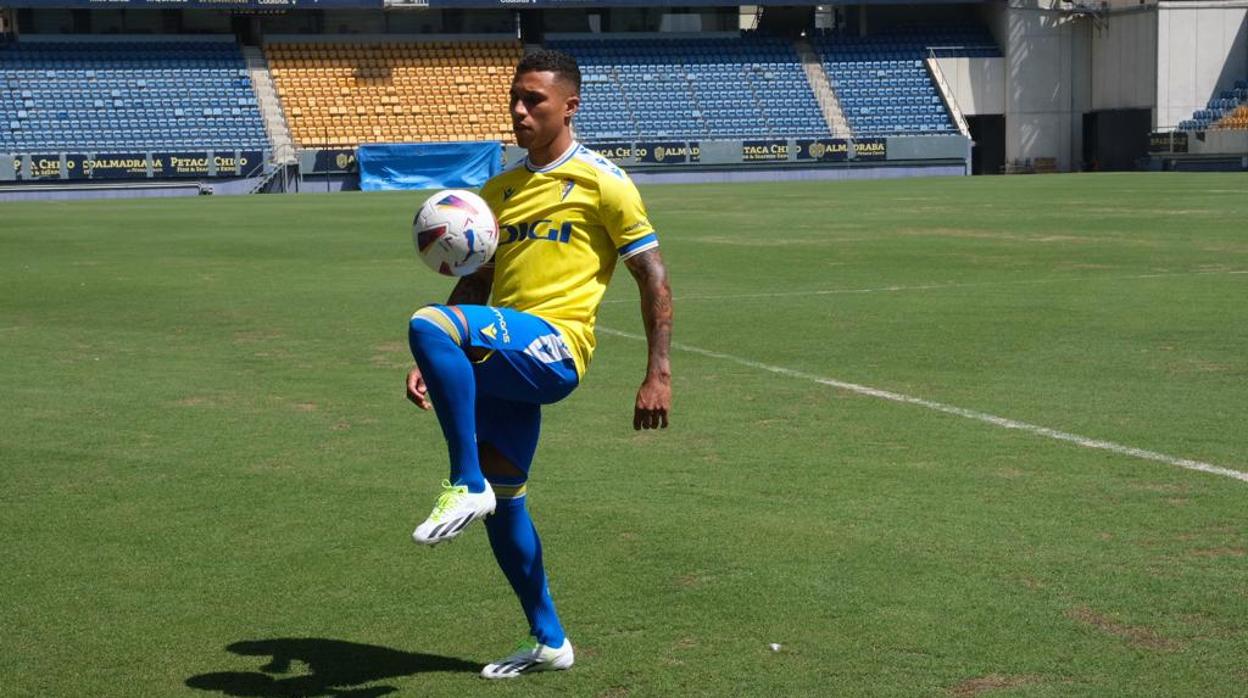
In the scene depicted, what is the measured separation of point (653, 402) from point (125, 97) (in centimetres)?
5398

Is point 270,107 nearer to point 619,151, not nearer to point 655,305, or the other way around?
point 619,151

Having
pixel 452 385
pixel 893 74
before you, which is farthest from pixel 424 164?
pixel 452 385

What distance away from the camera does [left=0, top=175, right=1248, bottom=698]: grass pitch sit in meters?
5.20

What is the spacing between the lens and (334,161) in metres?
52.1

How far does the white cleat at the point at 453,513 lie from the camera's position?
4535mm

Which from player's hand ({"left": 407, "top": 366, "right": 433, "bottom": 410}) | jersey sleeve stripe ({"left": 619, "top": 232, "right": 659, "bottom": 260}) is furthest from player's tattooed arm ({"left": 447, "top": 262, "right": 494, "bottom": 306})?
jersey sleeve stripe ({"left": 619, "top": 232, "right": 659, "bottom": 260})

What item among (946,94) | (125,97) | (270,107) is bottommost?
(946,94)

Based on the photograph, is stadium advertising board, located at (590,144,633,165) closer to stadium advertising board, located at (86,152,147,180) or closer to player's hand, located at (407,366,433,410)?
stadium advertising board, located at (86,152,147,180)

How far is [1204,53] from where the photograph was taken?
59938mm

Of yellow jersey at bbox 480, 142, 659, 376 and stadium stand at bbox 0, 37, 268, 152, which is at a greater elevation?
stadium stand at bbox 0, 37, 268, 152

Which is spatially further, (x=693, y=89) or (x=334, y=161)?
(x=693, y=89)

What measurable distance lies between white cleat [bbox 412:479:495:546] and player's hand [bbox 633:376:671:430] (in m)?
0.67

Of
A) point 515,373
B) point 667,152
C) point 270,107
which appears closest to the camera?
point 515,373

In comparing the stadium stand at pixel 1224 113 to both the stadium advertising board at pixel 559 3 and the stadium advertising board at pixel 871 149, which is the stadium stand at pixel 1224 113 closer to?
the stadium advertising board at pixel 871 149
